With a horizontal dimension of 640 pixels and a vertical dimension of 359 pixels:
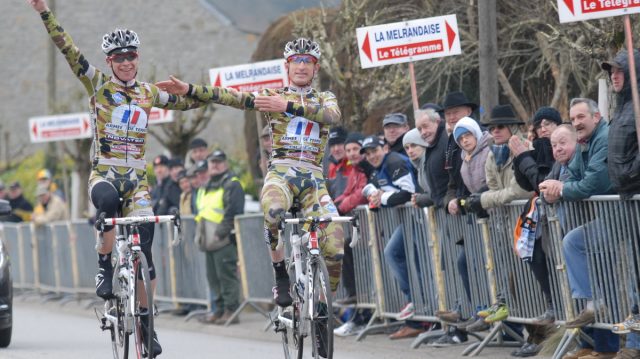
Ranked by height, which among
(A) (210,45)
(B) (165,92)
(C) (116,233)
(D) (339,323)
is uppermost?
(A) (210,45)

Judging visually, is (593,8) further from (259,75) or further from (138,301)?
(259,75)

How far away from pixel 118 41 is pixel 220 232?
6.70 metres

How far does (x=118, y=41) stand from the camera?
10.5 m

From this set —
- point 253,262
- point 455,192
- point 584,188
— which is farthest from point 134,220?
point 253,262

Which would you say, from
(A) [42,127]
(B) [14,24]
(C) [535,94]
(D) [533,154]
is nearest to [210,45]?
(B) [14,24]

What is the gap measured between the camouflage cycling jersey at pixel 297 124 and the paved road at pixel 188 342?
7.81 feet

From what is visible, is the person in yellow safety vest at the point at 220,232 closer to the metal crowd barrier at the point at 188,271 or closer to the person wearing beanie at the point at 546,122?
the metal crowd barrier at the point at 188,271

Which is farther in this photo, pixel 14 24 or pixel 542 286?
pixel 14 24

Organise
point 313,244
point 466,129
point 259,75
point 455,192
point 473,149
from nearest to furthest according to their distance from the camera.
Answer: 1. point 313,244
2. point 466,129
3. point 473,149
4. point 455,192
5. point 259,75

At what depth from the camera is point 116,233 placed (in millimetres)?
10711

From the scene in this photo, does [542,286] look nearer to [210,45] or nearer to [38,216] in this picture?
[38,216]

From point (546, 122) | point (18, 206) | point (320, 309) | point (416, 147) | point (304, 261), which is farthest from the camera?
point (18, 206)

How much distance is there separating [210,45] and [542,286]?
38.6 m

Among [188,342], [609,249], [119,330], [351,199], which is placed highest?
[351,199]
